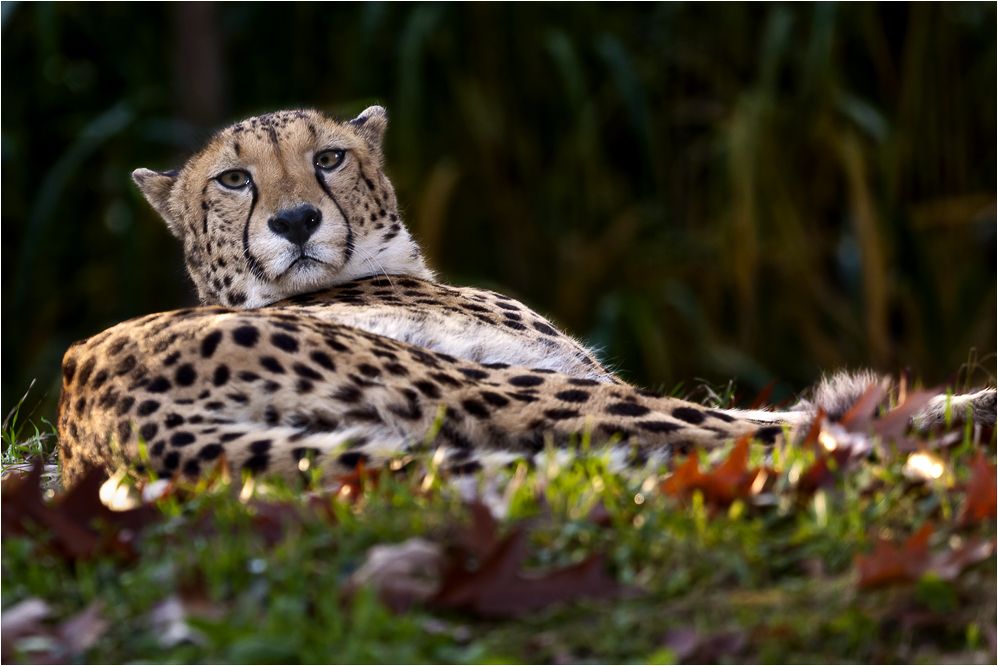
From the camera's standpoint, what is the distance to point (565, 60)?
24.6ft

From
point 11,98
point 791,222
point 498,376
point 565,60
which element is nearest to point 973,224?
point 791,222

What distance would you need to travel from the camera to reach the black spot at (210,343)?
2.55m

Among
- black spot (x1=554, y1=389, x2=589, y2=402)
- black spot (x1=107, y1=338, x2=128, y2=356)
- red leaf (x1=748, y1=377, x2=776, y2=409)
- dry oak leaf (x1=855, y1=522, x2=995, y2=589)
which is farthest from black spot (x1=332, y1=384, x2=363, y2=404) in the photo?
red leaf (x1=748, y1=377, x2=776, y2=409)

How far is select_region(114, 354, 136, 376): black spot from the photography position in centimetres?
262

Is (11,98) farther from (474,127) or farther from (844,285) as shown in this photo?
(844,285)

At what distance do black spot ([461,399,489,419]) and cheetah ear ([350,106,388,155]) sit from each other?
1560mm

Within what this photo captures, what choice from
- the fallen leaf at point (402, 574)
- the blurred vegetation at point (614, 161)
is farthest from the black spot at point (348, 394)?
the blurred vegetation at point (614, 161)

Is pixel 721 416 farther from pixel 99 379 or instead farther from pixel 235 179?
pixel 235 179

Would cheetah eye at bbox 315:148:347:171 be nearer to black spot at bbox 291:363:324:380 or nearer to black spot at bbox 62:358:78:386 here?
black spot at bbox 62:358:78:386

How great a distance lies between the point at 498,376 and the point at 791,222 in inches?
197

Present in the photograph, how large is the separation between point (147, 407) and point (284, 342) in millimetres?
332

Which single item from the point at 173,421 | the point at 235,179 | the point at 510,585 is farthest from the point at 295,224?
the point at 510,585

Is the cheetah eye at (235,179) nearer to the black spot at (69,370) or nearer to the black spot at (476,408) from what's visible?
the black spot at (69,370)

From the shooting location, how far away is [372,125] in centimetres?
394
